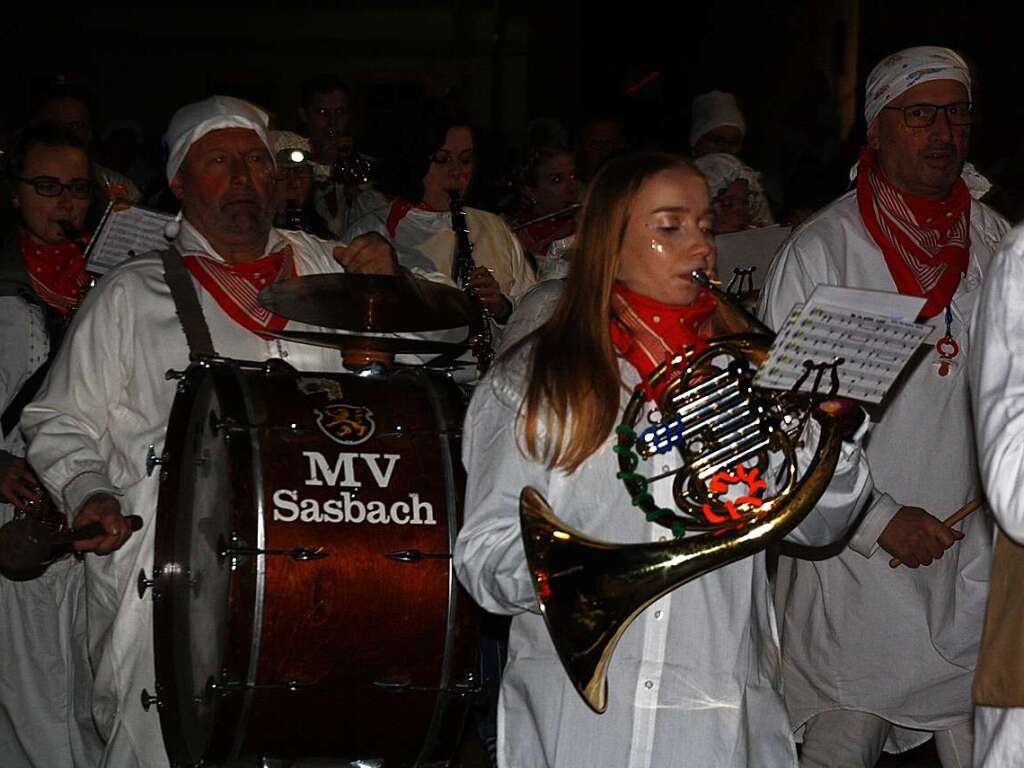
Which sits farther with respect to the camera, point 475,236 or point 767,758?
point 475,236

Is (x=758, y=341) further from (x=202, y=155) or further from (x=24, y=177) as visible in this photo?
(x=24, y=177)

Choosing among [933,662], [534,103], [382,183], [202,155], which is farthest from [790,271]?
[534,103]

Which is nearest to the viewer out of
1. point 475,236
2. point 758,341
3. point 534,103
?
point 758,341

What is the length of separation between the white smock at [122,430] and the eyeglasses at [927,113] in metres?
1.95

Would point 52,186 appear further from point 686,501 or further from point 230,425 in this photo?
point 686,501

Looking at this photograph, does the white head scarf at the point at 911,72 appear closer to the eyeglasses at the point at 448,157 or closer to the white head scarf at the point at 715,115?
the eyeglasses at the point at 448,157

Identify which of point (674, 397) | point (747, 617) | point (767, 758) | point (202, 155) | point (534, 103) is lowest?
point (767, 758)

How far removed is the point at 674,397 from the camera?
Result: 3.53 metres

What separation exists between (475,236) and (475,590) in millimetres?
3760

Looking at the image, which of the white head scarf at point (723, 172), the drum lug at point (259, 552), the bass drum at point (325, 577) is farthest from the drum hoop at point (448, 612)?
the white head scarf at point (723, 172)

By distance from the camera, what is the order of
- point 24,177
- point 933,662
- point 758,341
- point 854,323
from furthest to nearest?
point 24,177
point 933,662
point 758,341
point 854,323

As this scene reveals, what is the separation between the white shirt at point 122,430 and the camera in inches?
194

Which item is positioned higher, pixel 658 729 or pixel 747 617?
pixel 747 617

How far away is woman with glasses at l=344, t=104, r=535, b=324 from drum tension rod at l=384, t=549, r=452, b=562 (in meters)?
2.48
